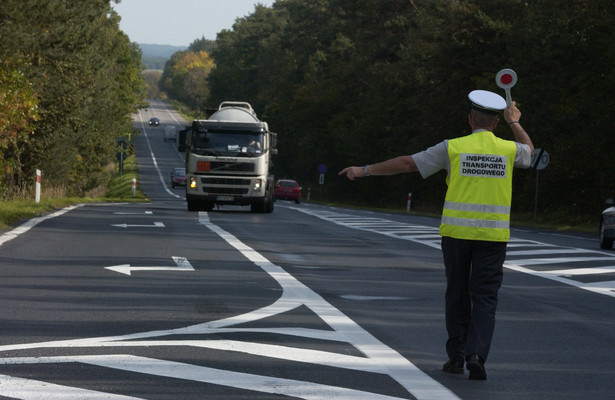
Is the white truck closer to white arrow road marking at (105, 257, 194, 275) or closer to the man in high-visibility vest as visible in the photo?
white arrow road marking at (105, 257, 194, 275)

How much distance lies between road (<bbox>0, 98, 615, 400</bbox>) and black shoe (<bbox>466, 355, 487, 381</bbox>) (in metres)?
0.08

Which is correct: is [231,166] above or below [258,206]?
above

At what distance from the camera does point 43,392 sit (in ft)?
19.9

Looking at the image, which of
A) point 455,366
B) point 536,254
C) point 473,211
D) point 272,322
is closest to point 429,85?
point 536,254

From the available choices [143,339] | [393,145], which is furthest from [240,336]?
[393,145]

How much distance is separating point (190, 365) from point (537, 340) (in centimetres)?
Result: 318

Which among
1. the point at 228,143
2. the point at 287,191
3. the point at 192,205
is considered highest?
the point at 228,143

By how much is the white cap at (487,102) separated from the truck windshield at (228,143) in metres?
24.0

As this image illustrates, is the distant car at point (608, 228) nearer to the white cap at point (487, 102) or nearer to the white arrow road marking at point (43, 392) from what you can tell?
the white cap at point (487, 102)

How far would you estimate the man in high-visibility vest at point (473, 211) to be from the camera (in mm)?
7281

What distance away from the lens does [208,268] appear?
14.2 meters

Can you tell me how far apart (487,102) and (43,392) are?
11.3 feet

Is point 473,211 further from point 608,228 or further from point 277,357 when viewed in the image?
point 608,228

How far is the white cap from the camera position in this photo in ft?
23.9
